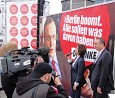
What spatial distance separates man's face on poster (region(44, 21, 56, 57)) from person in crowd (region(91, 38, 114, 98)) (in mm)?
2742

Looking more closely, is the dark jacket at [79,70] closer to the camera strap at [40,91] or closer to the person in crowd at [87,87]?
the person in crowd at [87,87]

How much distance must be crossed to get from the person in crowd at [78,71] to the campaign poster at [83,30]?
112 millimetres

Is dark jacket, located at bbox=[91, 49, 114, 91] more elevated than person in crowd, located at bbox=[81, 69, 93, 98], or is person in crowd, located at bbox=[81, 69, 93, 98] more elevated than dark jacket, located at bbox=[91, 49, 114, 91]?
dark jacket, located at bbox=[91, 49, 114, 91]

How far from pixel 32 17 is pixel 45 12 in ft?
1.56

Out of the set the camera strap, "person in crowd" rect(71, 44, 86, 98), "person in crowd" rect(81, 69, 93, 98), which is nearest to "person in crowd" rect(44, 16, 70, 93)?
"person in crowd" rect(71, 44, 86, 98)

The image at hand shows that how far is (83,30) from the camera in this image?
602 cm

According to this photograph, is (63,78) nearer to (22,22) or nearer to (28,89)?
(22,22)

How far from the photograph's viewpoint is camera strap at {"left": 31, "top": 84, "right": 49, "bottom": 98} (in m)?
2.63

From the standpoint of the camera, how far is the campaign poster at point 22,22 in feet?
33.2

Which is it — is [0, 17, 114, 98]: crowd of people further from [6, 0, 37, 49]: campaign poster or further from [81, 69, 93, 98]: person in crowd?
[6, 0, 37, 49]: campaign poster

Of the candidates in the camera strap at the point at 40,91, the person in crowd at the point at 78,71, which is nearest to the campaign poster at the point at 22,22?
the person in crowd at the point at 78,71

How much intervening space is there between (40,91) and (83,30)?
3.52m

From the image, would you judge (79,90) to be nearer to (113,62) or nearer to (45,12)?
(113,62)

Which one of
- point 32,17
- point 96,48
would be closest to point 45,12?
point 32,17
